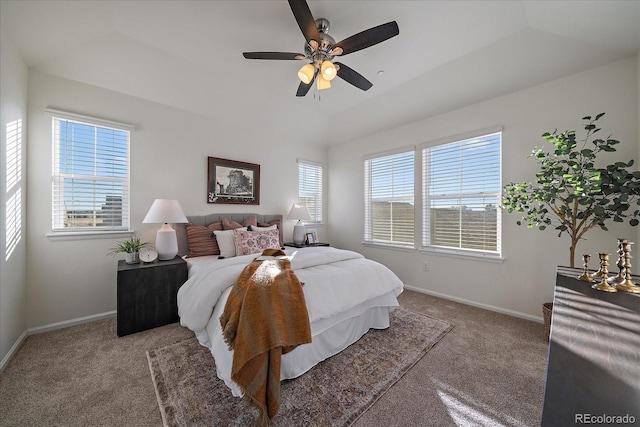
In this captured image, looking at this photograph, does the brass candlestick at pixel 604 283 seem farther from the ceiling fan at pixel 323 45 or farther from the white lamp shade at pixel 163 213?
the white lamp shade at pixel 163 213

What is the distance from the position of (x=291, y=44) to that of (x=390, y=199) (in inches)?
106

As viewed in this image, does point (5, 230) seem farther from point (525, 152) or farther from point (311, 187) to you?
point (525, 152)

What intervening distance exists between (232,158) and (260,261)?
7.39ft

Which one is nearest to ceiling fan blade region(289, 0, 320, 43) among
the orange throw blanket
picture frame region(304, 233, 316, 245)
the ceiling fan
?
the ceiling fan

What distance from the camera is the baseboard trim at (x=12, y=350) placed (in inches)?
74.1

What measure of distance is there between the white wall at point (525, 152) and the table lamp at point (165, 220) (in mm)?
3238

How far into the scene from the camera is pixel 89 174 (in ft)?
8.87

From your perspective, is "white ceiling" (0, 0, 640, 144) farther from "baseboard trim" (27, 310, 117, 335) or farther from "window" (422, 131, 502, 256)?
"baseboard trim" (27, 310, 117, 335)

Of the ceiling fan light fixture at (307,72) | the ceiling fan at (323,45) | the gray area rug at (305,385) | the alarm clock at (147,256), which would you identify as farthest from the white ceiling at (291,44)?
the gray area rug at (305,385)

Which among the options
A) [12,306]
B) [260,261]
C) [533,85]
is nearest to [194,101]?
[260,261]

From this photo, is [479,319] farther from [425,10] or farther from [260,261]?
[425,10]

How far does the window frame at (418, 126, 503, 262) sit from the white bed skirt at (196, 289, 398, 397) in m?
1.44

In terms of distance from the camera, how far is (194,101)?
326 centimetres

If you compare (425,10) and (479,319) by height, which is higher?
(425,10)
